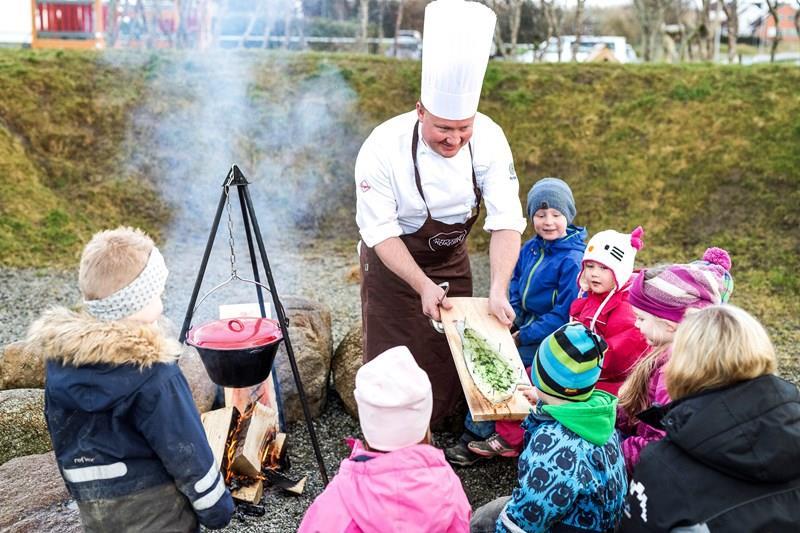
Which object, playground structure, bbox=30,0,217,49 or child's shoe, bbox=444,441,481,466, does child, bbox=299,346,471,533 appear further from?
playground structure, bbox=30,0,217,49

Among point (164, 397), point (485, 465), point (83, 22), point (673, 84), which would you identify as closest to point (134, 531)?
point (164, 397)

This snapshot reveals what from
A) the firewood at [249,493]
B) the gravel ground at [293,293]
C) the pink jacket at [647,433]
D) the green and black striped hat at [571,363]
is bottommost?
the gravel ground at [293,293]

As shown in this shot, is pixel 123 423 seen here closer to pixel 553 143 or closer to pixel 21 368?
pixel 21 368

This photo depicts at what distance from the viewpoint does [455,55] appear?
354 centimetres

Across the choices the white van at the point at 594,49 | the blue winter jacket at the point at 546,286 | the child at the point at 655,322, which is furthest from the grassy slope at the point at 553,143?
the white van at the point at 594,49

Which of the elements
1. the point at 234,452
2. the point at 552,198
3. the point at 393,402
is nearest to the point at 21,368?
the point at 234,452

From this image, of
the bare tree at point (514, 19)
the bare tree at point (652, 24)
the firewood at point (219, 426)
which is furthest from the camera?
the bare tree at point (652, 24)

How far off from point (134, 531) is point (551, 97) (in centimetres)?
983

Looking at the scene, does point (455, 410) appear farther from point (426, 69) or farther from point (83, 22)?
point (83, 22)

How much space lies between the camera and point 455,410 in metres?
4.53

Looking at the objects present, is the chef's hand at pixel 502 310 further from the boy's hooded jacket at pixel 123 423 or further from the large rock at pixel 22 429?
the large rock at pixel 22 429

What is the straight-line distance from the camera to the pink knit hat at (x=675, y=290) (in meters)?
2.90

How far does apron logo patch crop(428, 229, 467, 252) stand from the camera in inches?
158

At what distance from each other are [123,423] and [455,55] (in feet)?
7.56
